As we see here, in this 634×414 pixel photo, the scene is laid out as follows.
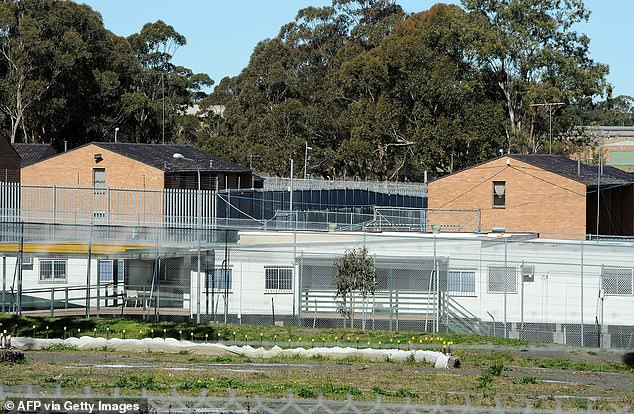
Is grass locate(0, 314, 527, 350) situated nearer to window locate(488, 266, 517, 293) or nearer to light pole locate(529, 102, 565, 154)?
window locate(488, 266, 517, 293)

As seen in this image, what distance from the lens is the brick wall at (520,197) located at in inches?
2052

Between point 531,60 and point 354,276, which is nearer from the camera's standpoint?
point 354,276

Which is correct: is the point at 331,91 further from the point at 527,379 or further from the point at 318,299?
the point at 527,379

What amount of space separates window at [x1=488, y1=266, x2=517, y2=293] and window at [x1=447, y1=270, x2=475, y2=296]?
0.73m

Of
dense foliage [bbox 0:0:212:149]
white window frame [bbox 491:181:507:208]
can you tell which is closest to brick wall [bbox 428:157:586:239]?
white window frame [bbox 491:181:507:208]

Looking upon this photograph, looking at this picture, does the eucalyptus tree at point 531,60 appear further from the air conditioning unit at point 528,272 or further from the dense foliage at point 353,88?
the air conditioning unit at point 528,272

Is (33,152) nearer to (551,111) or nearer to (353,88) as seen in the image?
(353,88)

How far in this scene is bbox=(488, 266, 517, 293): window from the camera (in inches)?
1366

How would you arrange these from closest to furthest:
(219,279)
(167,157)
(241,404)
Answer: (241,404)
(219,279)
(167,157)

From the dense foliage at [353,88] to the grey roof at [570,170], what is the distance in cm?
2519

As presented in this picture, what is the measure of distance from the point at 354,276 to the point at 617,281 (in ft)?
27.6

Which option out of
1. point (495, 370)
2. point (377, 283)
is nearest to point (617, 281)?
point (377, 283)

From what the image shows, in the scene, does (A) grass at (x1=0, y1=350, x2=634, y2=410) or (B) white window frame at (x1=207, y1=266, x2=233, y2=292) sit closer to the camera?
(A) grass at (x1=0, y1=350, x2=634, y2=410)

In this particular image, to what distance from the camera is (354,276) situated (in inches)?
1325
